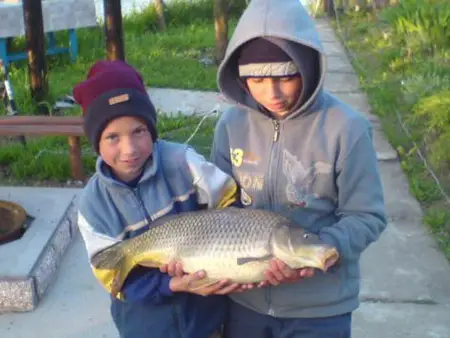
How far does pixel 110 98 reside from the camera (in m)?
2.24

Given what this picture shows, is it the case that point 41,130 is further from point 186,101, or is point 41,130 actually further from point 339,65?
point 339,65

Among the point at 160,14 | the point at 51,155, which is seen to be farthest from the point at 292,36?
the point at 160,14

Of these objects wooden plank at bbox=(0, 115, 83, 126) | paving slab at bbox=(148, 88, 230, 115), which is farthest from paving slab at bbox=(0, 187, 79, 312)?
paving slab at bbox=(148, 88, 230, 115)

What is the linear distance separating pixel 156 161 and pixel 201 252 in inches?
13.1

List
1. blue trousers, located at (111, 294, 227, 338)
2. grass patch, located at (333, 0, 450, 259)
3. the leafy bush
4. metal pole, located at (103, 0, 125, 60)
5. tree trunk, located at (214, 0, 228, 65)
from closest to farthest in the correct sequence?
blue trousers, located at (111, 294, 227, 338), grass patch, located at (333, 0, 450, 259), metal pole, located at (103, 0, 125, 60), the leafy bush, tree trunk, located at (214, 0, 228, 65)

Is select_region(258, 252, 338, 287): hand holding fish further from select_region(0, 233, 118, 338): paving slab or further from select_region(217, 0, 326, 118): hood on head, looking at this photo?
select_region(0, 233, 118, 338): paving slab

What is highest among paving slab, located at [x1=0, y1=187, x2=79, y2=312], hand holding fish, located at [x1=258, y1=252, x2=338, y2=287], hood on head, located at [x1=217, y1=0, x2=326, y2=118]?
hood on head, located at [x1=217, y1=0, x2=326, y2=118]

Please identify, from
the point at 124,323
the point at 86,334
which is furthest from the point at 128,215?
the point at 86,334

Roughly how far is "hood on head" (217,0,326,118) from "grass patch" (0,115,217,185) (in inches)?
132

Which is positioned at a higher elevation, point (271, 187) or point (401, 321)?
point (271, 187)

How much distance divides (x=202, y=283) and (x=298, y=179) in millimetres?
399

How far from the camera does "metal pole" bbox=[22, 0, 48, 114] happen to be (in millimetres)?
6543

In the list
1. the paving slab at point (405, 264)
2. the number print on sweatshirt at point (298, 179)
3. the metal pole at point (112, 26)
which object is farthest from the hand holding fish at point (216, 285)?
the metal pole at point (112, 26)

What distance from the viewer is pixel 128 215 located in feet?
7.48
